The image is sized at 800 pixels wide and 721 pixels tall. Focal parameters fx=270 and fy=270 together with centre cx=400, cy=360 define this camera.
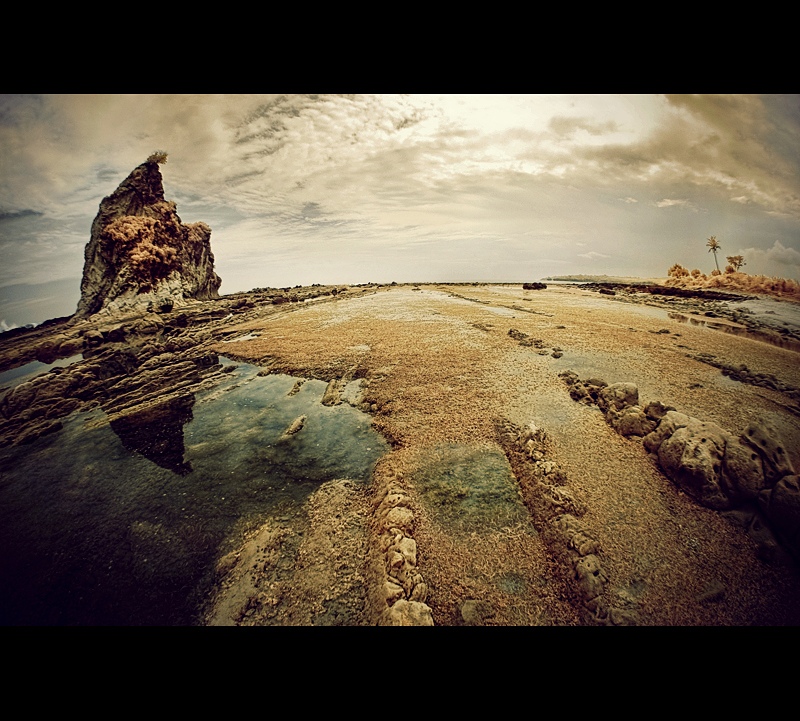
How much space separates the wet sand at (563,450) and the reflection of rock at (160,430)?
3.60 metres

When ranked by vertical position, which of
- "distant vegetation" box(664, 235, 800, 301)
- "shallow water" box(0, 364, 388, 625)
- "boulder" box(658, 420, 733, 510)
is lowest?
"shallow water" box(0, 364, 388, 625)

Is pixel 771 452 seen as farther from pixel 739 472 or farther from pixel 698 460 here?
pixel 698 460

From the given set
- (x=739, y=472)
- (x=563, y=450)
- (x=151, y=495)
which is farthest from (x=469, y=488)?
(x=151, y=495)

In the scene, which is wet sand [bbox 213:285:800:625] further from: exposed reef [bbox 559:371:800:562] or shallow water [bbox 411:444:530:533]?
exposed reef [bbox 559:371:800:562]

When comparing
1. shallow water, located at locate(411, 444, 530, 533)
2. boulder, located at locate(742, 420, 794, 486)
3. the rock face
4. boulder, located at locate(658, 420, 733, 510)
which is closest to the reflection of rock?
shallow water, located at locate(411, 444, 530, 533)

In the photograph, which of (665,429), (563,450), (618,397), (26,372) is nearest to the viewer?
(665,429)

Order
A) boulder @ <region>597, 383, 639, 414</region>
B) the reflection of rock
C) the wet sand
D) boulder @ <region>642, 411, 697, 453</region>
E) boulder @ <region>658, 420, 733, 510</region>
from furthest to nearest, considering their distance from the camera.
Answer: boulder @ <region>597, 383, 639, 414</region>, the reflection of rock, boulder @ <region>642, 411, 697, 453</region>, boulder @ <region>658, 420, 733, 510</region>, the wet sand

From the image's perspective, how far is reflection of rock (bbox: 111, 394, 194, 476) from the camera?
690 centimetres

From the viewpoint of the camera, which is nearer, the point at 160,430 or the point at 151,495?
the point at 151,495

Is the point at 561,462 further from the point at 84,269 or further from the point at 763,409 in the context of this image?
the point at 84,269

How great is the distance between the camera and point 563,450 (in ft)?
20.1

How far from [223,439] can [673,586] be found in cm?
936

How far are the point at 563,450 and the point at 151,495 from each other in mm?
9043

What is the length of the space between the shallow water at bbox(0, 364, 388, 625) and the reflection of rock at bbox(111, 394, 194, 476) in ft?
0.15
